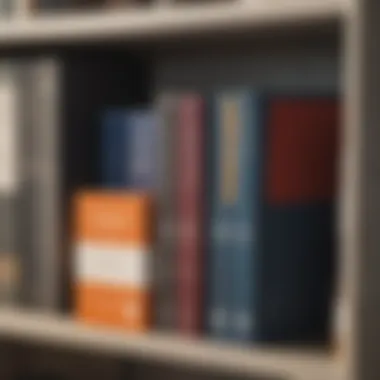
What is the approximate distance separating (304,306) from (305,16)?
0.37m

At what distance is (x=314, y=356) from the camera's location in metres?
1.29

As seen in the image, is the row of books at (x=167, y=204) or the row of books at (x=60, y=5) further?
the row of books at (x=60, y=5)

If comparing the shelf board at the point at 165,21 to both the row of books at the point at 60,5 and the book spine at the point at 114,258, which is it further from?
the book spine at the point at 114,258

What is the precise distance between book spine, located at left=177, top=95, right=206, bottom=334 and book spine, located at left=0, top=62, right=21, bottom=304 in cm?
29

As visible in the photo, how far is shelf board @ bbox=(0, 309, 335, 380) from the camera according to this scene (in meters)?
1.29

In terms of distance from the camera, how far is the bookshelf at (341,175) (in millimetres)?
1214

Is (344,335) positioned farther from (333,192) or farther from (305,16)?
(305,16)

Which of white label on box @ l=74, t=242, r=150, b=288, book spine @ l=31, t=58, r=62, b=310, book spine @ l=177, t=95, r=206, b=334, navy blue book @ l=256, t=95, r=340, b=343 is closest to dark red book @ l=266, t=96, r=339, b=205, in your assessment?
navy blue book @ l=256, t=95, r=340, b=343

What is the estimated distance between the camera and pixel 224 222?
1.37 m

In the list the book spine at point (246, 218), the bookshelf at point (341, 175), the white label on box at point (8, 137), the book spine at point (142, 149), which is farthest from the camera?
the white label on box at point (8, 137)

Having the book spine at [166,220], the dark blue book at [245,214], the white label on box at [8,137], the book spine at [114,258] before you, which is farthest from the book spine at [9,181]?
the dark blue book at [245,214]

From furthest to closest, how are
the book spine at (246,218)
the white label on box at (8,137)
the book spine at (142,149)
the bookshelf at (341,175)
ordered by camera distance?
1. the white label on box at (8,137)
2. the book spine at (142,149)
3. the book spine at (246,218)
4. the bookshelf at (341,175)

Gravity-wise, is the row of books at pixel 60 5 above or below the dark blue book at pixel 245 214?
above

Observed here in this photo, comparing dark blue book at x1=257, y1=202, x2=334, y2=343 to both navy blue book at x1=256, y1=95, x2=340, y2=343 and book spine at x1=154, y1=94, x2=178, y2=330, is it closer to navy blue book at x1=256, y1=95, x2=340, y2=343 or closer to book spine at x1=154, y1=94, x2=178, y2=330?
navy blue book at x1=256, y1=95, x2=340, y2=343
